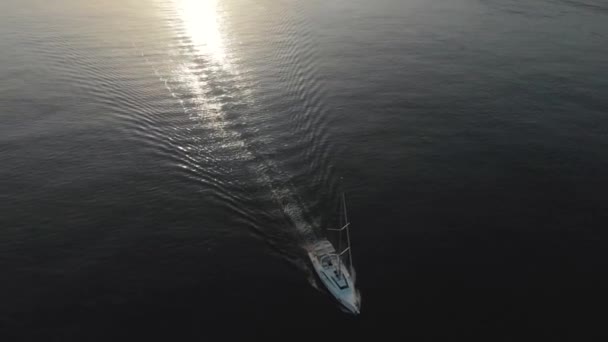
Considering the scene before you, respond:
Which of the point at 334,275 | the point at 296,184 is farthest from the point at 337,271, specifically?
the point at 296,184

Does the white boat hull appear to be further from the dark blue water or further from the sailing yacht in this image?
the dark blue water

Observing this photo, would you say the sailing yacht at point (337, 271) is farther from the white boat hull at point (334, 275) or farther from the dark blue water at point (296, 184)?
the dark blue water at point (296, 184)

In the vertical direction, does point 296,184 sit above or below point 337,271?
above

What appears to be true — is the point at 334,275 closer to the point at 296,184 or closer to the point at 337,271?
the point at 337,271

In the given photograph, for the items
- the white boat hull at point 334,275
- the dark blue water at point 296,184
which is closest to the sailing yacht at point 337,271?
the white boat hull at point 334,275

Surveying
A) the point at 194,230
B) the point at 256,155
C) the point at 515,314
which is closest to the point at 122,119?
the point at 256,155

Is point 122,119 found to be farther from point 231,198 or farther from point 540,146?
point 540,146
